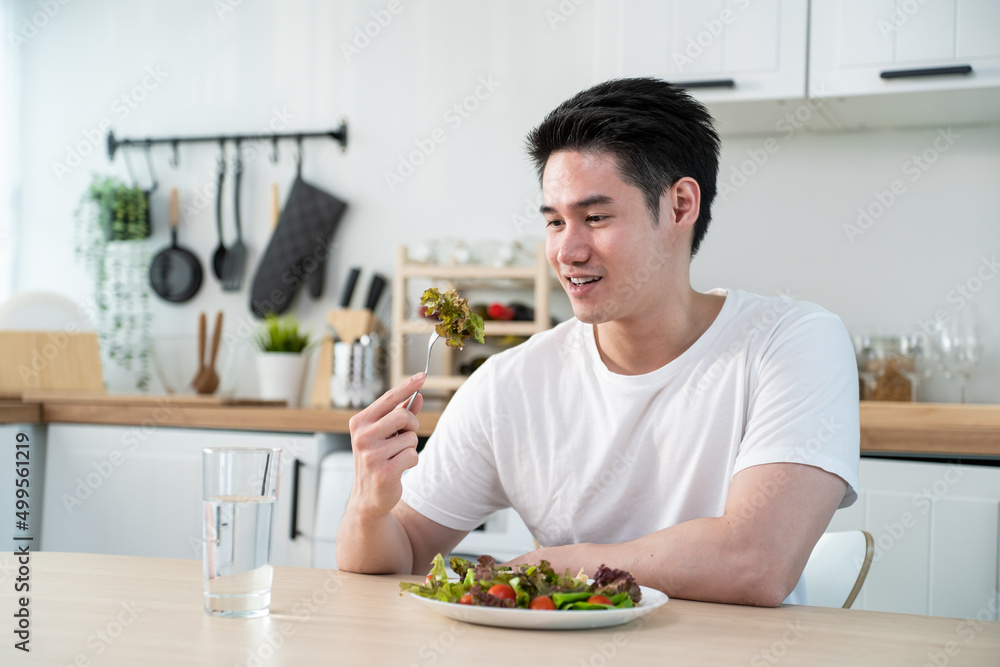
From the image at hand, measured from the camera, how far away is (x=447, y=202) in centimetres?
297

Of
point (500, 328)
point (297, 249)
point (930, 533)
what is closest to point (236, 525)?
point (930, 533)

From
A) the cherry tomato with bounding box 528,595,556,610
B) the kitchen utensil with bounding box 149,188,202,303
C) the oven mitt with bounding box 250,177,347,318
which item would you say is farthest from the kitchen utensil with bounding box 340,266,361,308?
the cherry tomato with bounding box 528,595,556,610

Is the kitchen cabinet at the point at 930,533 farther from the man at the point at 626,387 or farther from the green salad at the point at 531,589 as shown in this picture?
the green salad at the point at 531,589

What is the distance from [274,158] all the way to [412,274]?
34.0 inches

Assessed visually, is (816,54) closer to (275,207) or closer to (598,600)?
(275,207)

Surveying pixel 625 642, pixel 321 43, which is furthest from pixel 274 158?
pixel 625 642

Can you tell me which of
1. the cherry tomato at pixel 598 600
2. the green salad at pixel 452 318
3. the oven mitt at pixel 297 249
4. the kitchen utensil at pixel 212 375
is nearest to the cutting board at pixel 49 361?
the kitchen utensil at pixel 212 375

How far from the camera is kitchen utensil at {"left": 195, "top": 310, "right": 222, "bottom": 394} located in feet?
9.93

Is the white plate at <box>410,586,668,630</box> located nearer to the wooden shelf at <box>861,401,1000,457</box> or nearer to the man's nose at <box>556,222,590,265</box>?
the man's nose at <box>556,222,590,265</box>

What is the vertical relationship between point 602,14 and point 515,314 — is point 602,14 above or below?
above

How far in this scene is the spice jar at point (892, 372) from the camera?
2.44 metres

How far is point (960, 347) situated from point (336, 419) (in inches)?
66.5

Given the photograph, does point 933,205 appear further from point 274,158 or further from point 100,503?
point 100,503

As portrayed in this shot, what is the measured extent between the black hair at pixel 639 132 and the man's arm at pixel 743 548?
0.50 metres
